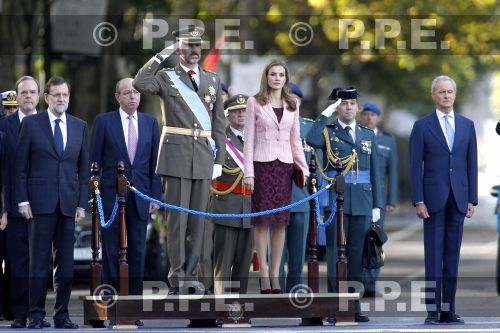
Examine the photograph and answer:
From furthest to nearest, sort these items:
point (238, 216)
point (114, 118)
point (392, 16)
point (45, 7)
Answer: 1. point (392, 16)
2. point (45, 7)
3. point (114, 118)
4. point (238, 216)

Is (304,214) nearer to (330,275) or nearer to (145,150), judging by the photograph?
(330,275)

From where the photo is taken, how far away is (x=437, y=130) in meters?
16.2

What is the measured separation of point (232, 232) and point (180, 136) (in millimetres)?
1307

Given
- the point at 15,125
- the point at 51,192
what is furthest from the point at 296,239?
the point at 15,125

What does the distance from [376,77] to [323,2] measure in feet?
52.0

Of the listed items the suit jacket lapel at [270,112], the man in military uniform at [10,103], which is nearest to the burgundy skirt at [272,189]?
the suit jacket lapel at [270,112]

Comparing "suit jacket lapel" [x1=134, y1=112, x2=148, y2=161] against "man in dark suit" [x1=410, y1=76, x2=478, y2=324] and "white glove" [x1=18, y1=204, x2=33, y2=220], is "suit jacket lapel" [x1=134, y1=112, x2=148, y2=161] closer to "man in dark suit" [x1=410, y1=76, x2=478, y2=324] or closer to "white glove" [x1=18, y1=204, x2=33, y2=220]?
"white glove" [x1=18, y1=204, x2=33, y2=220]

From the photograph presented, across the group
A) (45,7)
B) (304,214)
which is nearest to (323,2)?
(45,7)

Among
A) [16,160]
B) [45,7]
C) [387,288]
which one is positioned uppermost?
[45,7]

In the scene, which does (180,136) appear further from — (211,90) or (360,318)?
(360,318)

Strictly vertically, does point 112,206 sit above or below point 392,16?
below

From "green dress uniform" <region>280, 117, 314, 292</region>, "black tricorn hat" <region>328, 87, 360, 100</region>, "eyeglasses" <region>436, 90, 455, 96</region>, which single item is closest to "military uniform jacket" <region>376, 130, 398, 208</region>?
"green dress uniform" <region>280, 117, 314, 292</region>

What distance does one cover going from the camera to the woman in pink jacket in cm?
1562

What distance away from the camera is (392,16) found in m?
41.1
